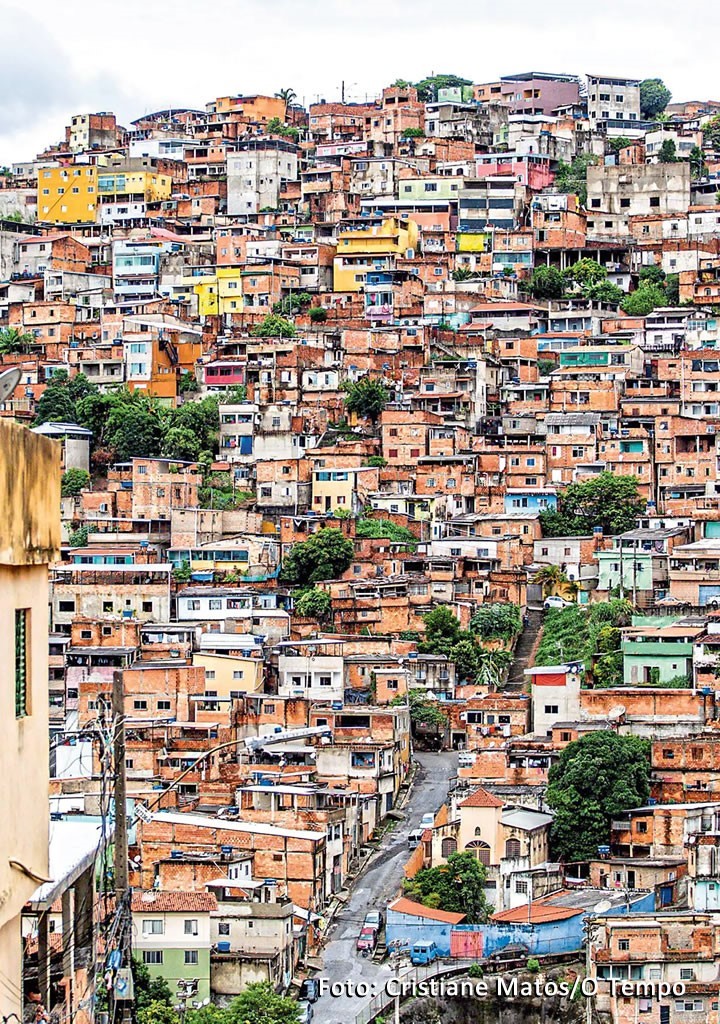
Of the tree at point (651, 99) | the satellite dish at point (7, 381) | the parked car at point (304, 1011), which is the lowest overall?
the parked car at point (304, 1011)

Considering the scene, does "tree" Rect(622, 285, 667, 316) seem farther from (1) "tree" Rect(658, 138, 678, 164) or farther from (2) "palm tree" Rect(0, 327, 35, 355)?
(2) "palm tree" Rect(0, 327, 35, 355)

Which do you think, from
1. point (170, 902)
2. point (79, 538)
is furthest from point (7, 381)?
point (79, 538)

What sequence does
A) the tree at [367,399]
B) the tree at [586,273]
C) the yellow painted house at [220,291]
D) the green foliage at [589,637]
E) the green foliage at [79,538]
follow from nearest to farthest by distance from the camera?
the green foliage at [589,637] < the green foliage at [79,538] < the tree at [367,399] < the yellow painted house at [220,291] < the tree at [586,273]

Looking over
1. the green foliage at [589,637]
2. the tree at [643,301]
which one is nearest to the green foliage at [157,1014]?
the green foliage at [589,637]

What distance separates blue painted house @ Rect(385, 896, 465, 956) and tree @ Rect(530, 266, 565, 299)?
25805mm

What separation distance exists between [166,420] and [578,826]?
17463 millimetres

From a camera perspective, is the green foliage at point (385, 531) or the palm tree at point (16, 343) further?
the palm tree at point (16, 343)

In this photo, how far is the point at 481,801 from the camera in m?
27.6

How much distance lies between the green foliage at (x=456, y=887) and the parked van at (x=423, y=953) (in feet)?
2.81

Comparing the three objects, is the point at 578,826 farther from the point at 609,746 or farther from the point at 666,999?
the point at 666,999

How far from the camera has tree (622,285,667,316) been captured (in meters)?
48.4

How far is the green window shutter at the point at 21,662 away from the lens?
4914mm

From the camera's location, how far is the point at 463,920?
26359 mm

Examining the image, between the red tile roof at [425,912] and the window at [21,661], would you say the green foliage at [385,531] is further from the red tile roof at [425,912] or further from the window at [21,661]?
the window at [21,661]
